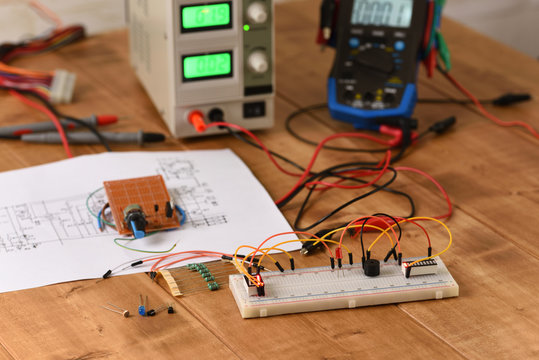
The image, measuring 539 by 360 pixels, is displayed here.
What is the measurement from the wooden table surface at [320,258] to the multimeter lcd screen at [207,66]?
0.40ft

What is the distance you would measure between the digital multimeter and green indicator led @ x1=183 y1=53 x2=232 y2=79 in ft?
0.68

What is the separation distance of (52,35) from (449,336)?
3.75ft

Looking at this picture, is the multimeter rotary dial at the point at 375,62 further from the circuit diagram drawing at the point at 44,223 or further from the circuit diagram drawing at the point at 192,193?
the circuit diagram drawing at the point at 44,223

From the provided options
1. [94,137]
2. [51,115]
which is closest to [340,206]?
[94,137]

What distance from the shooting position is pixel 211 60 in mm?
1310

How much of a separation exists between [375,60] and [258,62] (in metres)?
0.22

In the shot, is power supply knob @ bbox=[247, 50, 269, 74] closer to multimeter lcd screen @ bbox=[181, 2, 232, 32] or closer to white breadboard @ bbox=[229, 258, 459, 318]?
multimeter lcd screen @ bbox=[181, 2, 232, 32]

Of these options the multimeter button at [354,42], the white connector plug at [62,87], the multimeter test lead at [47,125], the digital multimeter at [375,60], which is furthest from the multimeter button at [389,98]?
the white connector plug at [62,87]

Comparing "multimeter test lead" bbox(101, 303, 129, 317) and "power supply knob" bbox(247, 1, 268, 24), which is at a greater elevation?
"power supply knob" bbox(247, 1, 268, 24)

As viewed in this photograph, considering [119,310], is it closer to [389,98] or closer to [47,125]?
[47,125]

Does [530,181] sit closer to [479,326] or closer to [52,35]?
[479,326]

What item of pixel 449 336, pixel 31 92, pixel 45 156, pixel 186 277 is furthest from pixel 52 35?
pixel 449 336

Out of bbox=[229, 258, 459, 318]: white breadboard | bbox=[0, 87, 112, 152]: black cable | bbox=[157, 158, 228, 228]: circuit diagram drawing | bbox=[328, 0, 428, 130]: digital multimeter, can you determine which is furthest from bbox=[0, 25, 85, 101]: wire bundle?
bbox=[229, 258, 459, 318]: white breadboard

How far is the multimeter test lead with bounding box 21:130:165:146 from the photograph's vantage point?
1.33 m
